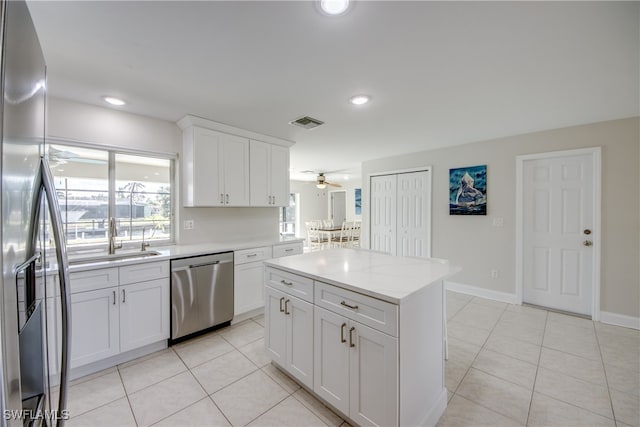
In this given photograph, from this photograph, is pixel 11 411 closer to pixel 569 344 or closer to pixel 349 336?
pixel 349 336

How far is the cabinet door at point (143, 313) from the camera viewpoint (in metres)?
2.22

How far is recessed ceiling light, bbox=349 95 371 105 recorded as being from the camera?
2.35 metres

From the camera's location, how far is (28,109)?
740 mm

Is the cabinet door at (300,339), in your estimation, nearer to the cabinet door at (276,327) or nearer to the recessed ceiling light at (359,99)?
the cabinet door at (276,327)

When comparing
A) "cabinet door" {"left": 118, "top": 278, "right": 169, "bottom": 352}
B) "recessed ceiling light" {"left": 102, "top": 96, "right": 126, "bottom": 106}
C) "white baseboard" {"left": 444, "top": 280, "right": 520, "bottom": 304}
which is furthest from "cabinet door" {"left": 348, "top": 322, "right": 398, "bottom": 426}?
"white baseboard" {"left": 444, "top": 280, "right": 520, "bottom": 304}

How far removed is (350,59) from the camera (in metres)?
1.77

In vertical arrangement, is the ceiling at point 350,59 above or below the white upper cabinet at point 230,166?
above

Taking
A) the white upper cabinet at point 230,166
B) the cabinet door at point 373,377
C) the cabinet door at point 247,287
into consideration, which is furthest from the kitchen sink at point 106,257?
the cabinet door at point 373,377

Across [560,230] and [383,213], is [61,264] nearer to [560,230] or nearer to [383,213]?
[560,230]

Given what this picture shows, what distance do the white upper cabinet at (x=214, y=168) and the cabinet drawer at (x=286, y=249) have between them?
743mm

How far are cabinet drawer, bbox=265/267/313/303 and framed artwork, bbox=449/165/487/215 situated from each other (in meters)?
3.24

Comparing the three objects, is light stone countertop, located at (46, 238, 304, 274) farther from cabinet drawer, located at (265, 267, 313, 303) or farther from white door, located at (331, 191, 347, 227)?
white door, located at (331, 191, 347, 227)

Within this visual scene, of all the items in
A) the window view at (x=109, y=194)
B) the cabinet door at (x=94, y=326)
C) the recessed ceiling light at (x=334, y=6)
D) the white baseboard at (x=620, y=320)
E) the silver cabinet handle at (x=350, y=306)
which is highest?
the recessed ceiling light at (x=334, y=6)

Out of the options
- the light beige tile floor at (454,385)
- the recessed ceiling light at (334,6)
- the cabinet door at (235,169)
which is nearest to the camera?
the recessed ceiling light at (334,6)
